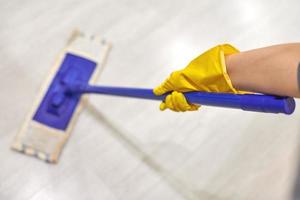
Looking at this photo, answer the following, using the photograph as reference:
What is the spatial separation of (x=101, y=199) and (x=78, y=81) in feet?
1.22

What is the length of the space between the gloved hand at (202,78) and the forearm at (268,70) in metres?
0.02

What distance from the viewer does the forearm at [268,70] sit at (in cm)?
51

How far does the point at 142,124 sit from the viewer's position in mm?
1126

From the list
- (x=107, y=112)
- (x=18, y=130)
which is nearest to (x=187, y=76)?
(x=107, y=112)

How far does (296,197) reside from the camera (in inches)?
41.5

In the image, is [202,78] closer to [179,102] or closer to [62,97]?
[179,102]

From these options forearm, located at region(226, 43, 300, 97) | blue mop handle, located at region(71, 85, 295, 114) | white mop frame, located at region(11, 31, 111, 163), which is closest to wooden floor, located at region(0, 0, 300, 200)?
white mop frame, located at region(11, 31, 111, 163)

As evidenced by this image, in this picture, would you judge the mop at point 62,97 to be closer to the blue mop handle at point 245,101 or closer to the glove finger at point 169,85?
the glove finger at point 169,85

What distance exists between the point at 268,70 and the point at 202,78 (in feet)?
0.44

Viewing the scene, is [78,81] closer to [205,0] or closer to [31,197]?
[31,197]

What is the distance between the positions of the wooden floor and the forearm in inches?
20.9

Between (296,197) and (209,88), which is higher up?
(209,88)

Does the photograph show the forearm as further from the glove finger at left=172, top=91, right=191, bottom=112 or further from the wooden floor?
the wooden floor

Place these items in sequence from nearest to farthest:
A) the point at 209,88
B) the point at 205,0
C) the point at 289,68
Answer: the point at 289,68, the point at 209,88, the point at 205,0
